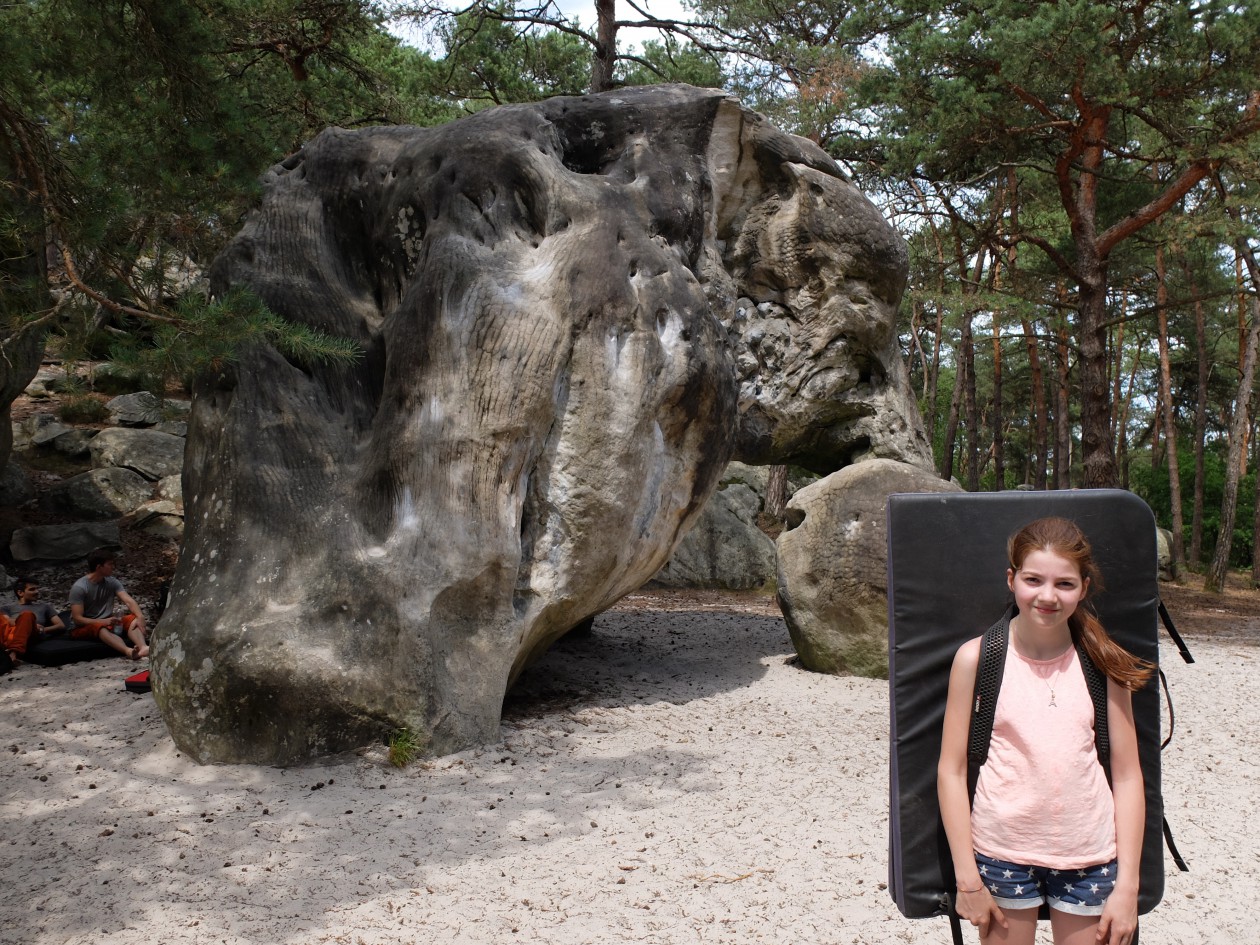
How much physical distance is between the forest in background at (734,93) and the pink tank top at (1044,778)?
3424mm

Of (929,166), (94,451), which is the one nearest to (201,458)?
(94,451)

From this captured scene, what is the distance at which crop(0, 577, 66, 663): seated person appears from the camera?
666cm

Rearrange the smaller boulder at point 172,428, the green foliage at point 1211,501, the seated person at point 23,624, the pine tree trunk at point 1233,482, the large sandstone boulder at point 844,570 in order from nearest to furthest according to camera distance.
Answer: the seated person at point 23,624 → the large sandstone boulder at point 844,570 → the smaller boulder at point 172,428 → the pine tree trunk at point 1233,482 → the green foliage at point 1211,501

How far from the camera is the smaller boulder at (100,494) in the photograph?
11.4 m

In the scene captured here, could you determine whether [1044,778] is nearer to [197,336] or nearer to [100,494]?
[197,336]

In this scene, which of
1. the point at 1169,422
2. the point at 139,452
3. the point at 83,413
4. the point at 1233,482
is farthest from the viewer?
the point at 1169,422

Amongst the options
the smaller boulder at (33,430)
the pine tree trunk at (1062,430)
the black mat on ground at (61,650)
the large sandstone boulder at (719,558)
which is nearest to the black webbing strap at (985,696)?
the black mat on ground at (61,650)

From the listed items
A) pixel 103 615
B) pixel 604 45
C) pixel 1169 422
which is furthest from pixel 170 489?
pixel 1169 422

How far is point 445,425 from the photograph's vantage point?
556 centimetres

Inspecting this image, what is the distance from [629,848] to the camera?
418cm

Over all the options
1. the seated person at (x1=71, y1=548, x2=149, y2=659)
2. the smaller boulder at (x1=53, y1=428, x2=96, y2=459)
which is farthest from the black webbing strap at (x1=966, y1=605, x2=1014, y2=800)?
the smaller boulder at (x1=53, y1=428, x2=96, y2=459)

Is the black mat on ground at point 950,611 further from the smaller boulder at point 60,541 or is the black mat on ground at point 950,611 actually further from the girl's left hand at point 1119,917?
the smaller boulder at point 60,541

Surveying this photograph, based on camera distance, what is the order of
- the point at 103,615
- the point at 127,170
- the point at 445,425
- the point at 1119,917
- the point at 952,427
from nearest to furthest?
the point at 1119,917
the point at 445,425
the point at 127,170
the point at 103,615
the point at 952,427

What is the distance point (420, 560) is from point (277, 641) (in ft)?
2.65
